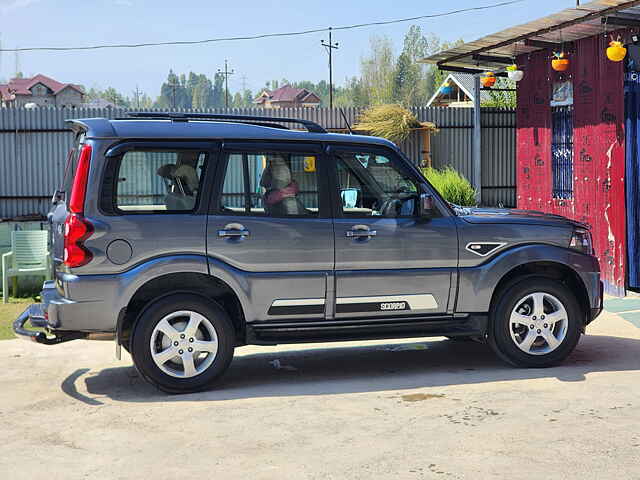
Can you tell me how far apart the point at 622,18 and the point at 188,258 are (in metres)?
6.70

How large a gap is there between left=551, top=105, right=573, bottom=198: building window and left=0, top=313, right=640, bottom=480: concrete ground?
473 centimetres

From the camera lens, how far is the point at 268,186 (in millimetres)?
7242

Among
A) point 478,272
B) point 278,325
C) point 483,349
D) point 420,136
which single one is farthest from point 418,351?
point 420,136

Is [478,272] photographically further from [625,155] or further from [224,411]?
[625,155]

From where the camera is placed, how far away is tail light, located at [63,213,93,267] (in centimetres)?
669

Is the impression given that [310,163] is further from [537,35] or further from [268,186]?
[537,35]

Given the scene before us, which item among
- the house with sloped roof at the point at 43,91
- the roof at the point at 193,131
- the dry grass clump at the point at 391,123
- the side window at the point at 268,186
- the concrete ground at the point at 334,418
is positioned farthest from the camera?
the house with sloped roof at the point at 43,91

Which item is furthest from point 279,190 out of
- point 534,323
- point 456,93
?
point 456,93

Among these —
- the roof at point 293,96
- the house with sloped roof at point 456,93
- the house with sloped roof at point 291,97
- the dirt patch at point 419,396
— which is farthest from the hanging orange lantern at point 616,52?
the roof at point 293,96

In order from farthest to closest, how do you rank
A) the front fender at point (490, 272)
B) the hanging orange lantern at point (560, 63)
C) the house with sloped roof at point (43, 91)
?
the house with sloped roof at point (43, 91)
the hanging orange lantern at point (560, 63)
the front fender at point (490, 272)

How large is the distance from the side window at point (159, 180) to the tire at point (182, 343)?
714 millimetres

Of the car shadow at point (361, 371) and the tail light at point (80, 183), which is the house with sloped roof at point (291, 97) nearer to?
the car shadow at point (361, 371)

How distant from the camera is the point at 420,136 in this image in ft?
66.6

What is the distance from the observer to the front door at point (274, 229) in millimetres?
7043
